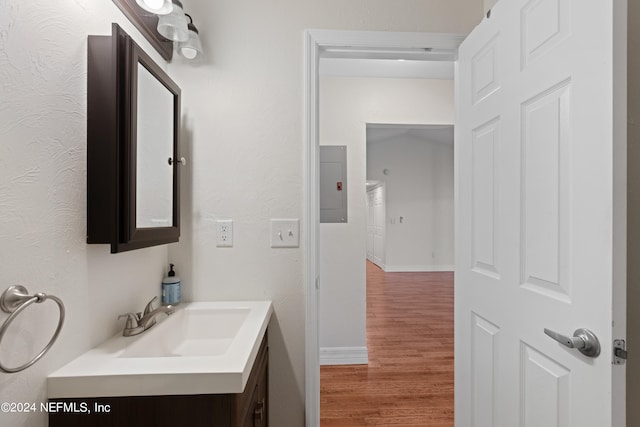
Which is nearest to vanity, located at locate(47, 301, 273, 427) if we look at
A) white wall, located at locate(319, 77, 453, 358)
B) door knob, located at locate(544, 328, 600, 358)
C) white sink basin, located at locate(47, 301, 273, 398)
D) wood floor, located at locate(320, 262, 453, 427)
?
white sink basin, located at locate(47, 301, 273, 398)

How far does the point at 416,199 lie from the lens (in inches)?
285

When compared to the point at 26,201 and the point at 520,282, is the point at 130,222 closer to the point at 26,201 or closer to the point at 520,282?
the point at 26,201

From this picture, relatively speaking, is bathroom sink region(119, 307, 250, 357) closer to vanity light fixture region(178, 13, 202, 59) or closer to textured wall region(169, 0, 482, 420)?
textured wall region(169, 0, 482, 420)

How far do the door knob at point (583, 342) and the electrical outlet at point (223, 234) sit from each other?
123 centimetres

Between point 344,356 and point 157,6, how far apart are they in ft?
8.65

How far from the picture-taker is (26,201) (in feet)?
2.39

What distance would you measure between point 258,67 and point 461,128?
979 mm

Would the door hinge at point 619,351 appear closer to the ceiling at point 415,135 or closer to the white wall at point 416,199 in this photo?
the ceiling at point 415,135

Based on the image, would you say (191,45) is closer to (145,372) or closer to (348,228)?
(145,372)

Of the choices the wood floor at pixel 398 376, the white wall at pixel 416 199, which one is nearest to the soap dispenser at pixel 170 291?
the wood floor at pixel 398 376

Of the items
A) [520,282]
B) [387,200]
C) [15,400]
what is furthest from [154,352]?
[387,200]

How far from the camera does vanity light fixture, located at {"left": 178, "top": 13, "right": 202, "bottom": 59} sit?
4.55 feet

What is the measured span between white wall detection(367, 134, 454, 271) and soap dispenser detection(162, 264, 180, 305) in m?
6.17

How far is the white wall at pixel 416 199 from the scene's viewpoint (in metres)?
7.18
